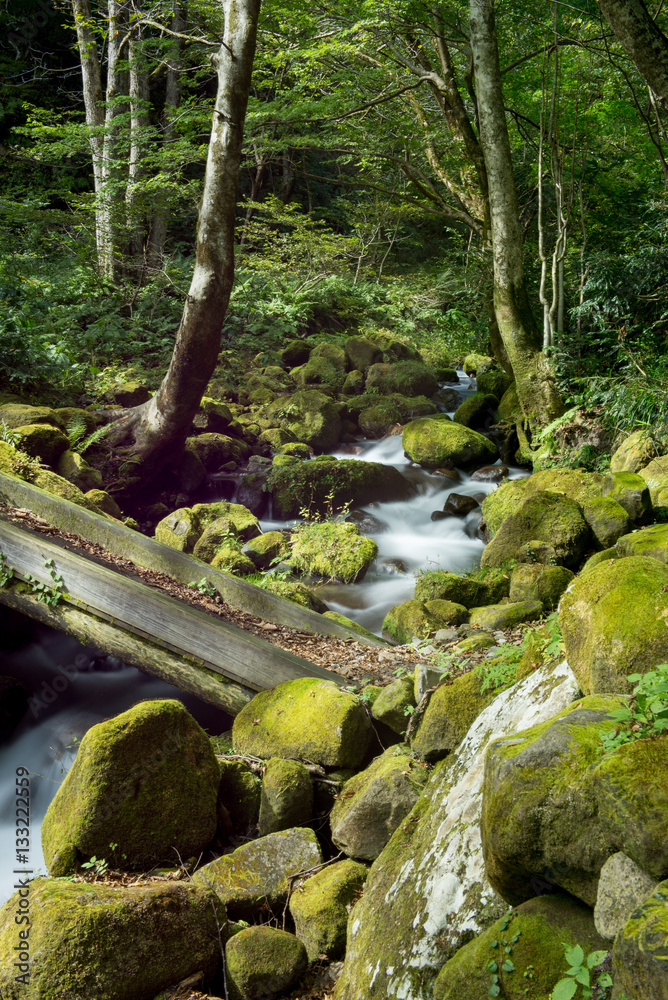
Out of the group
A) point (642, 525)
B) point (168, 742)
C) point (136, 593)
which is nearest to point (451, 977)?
point (168, 742)

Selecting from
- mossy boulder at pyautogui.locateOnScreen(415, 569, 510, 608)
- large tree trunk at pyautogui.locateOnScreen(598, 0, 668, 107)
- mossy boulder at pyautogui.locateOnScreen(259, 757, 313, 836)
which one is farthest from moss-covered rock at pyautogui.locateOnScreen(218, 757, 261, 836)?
large tree trunk at pyautogui.locateOnScreen(598, 0, 668, 107)

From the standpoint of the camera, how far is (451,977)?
6.62 ft

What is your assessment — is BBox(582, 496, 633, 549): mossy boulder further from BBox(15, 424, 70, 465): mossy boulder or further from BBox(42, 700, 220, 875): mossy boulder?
BBox(15, 424, 70, 465): mossy boulder

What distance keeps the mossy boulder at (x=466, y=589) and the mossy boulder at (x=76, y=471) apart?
439 centimetres

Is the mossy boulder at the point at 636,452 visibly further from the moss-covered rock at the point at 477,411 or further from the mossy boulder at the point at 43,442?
the mossy boulder at the point at 43,442

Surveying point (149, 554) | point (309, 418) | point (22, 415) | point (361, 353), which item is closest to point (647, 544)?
point (149, 554)

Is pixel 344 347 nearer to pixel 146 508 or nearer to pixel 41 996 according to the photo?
pixel 146 508

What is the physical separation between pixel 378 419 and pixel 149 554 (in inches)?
308

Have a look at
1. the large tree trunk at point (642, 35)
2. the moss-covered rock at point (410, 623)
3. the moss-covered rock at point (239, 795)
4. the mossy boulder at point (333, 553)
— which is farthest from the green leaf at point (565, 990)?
the mossy boulder at point (333, 553)

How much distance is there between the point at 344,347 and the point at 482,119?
24.2 ft

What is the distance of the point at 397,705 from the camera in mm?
3811

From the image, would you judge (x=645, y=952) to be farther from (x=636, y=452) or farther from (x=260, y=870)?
(x=636, y=452)

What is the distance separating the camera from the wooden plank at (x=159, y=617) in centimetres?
439

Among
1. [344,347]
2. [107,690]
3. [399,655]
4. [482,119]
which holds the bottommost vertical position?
[107,690]
